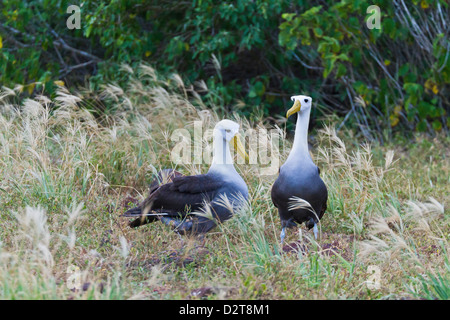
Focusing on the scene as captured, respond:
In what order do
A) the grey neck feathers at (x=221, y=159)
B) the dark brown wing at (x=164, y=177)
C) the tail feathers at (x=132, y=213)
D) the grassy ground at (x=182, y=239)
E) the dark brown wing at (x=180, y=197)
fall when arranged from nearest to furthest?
the grassy ground at (x=182, y=239)
the tail feathers at (x=132, y=213)
the dark brown wing at (x=180, y=197)
the grey neck feathers at (x=221, y=159)
the dark brown wing at (x=164, y=177)

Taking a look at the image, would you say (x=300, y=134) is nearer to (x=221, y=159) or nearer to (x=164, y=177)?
(x=221, y=159)

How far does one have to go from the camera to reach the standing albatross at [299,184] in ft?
14.2

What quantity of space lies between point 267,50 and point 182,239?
4995mm

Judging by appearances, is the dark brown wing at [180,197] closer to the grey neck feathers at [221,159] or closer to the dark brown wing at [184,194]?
the dark brown wing at [184,194]

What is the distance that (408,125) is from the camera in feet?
29.0

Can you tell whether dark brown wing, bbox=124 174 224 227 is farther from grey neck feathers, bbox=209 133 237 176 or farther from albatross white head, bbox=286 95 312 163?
albatross white head, bbox=286 95 312 163

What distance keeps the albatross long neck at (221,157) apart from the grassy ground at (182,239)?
334mm

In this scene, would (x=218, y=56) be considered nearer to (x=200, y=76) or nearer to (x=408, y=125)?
(x=200, y=76)

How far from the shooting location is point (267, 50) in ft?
28.7

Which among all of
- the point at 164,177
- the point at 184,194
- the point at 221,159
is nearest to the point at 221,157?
the point at 221,159

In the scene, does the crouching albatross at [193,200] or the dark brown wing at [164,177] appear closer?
the crouching albatross at [193,200]

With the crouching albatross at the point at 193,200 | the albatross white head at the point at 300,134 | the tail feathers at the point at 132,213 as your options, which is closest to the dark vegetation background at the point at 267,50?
the albatross white head at the point at 300,134

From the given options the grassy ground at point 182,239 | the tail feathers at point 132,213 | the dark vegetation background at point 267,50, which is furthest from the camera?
the dark vegetation background at point 267,50
